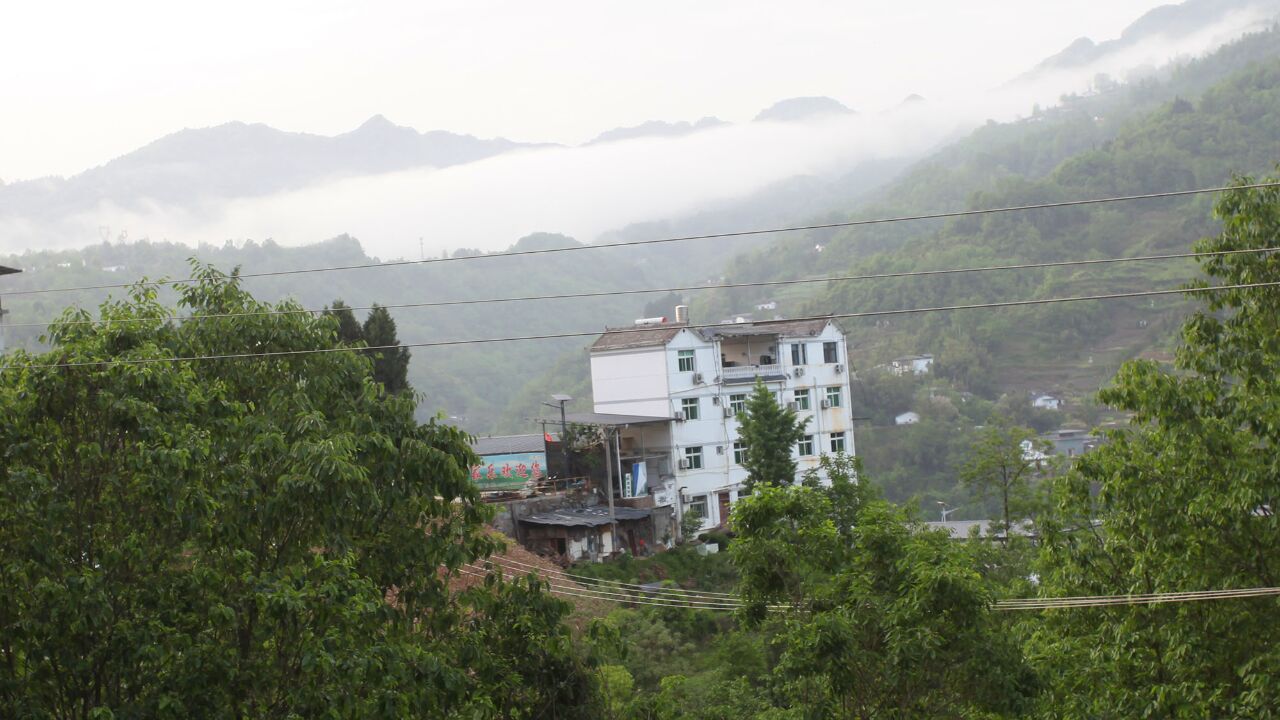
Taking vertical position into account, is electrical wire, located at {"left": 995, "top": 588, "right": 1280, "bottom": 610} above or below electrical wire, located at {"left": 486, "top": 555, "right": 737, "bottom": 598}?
above

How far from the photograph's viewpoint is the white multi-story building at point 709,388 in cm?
3550

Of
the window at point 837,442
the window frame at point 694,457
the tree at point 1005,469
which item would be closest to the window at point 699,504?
the window frame at point 694,457

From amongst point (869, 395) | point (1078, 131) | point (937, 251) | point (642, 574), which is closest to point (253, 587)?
point (642, 574)

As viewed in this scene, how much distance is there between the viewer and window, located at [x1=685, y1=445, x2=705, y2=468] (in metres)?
35.7

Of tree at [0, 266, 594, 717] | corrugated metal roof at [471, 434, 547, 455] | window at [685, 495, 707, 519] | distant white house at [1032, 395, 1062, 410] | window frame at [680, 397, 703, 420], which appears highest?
tree at [0, 266, 594, 717]

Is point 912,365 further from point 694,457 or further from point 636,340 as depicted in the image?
point 636,340

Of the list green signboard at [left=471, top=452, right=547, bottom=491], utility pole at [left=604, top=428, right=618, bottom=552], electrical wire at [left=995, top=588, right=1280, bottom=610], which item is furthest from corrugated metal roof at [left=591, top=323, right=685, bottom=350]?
electrical wire at [left=995, top=588, right=1280, bottom=610]

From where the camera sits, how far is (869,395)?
6506 cm

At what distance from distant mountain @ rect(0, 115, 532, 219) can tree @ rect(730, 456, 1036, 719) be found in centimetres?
12421

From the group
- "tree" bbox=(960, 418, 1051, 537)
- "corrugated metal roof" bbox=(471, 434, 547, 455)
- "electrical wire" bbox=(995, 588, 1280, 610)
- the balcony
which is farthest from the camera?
the balcony

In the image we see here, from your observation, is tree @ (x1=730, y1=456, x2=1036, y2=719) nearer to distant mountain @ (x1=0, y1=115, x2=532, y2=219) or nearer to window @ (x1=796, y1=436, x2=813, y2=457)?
window @ (x1=796, y1=436, x2=813, y2=457)

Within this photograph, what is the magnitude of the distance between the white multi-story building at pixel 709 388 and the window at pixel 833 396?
0.05 metres

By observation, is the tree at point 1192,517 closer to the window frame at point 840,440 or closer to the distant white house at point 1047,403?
the window frame at point 840,440

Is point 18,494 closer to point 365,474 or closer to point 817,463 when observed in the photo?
point 365,474
